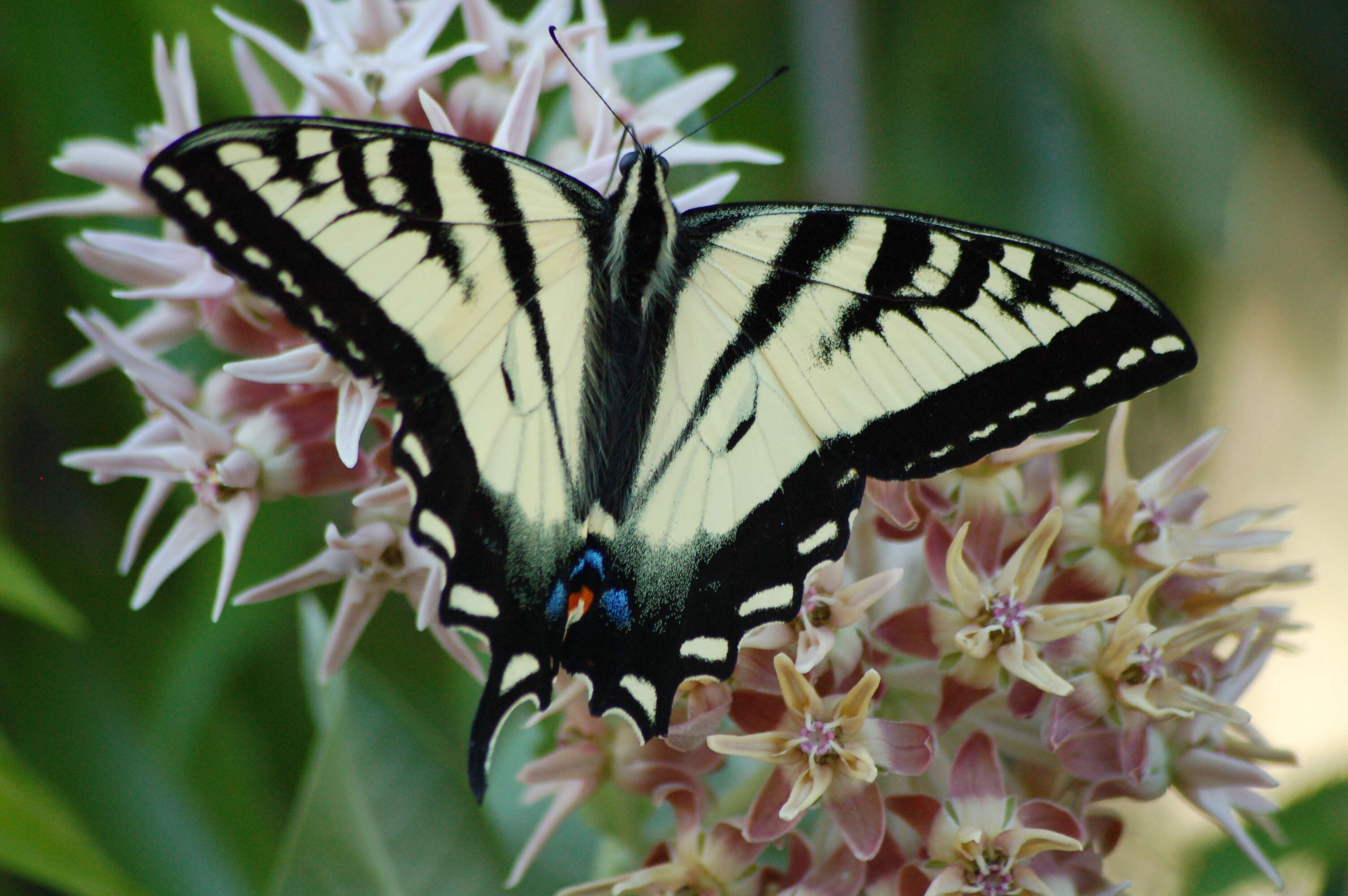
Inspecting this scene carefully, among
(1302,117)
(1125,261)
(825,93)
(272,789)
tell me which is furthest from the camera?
(1302,117)

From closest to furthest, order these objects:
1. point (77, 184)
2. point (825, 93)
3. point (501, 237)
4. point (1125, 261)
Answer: point (501, 237), point (77, 184), point (825, 93), point (1125, 261)

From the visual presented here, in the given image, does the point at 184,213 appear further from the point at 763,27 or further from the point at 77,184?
the point at 763,27

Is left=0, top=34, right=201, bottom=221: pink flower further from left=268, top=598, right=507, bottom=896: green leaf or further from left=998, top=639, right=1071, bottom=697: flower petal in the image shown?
left=998, top=639, right=1071, bottom=697: flower petal

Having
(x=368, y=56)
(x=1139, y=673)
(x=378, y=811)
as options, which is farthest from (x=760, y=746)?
(x=368, y=56)

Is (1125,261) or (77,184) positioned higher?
(77,184)

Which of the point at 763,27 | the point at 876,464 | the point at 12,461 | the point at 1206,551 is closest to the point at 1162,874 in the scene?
the point at 1206,551

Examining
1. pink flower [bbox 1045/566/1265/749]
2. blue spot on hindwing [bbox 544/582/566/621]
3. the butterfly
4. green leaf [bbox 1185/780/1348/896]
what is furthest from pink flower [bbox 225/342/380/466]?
green leaf [bbox 1185/780/1348/896]
